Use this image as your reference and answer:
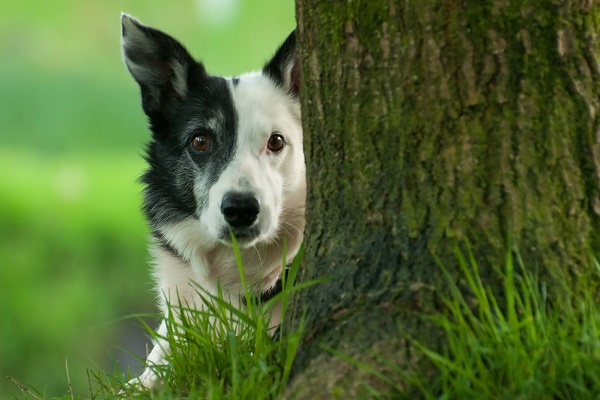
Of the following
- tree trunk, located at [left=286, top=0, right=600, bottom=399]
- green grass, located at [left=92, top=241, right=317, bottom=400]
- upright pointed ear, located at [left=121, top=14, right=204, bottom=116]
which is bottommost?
green grass, located at [left=92, top=241, right=317, bottom=400]

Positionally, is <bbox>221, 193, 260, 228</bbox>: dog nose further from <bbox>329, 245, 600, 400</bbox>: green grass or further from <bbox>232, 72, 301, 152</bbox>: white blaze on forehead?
<bbox>329, 245, 600, 400</bbox>: green grass

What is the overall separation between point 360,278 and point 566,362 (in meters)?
0.63

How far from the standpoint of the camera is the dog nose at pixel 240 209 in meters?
3.46

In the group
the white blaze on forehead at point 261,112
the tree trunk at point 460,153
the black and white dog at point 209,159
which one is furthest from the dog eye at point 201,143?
the tree trunk at point 460,153

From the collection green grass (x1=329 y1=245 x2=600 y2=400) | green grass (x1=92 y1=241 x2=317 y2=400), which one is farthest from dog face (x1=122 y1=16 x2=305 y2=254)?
green grass (x1=329 y1=245 x2=600 y2=400)

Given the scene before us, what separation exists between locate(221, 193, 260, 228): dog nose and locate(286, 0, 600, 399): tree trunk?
3.27ft

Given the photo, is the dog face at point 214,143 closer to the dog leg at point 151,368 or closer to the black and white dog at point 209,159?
the black and white dog at point 209,159

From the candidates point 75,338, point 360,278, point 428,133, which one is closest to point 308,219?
point 360,278

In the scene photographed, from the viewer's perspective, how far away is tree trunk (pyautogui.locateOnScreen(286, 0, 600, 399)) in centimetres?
241

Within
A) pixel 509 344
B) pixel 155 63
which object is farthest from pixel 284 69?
pixel 509 344

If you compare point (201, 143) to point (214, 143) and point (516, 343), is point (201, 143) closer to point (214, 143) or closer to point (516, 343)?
point (214, 143)

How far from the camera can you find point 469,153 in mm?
2432

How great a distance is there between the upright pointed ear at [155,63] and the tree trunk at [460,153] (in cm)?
163

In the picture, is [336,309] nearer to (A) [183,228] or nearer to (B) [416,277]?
(B) [416,277]
